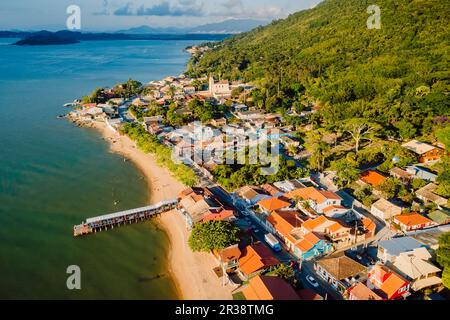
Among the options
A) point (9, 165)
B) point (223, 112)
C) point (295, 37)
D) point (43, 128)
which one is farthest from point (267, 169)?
point (295, 37)

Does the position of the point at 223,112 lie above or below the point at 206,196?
above

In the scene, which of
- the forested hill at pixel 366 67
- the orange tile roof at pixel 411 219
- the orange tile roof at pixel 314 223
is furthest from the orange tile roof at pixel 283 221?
the forested hill at pixel 366 67

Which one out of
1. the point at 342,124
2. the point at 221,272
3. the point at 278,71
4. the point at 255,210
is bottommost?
the point at 221,272

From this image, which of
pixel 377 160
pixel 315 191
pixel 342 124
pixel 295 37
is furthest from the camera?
pixel 295 37

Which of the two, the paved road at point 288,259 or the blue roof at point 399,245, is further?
the blue roof at point 399,245

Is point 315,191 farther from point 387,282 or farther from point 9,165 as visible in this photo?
point 9,165

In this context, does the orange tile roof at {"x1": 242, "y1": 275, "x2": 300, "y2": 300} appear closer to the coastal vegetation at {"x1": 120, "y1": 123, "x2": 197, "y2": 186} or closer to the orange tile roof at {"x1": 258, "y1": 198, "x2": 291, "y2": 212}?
the orange tile roof at {"x1": 258, "y1": 198, "x2": 291, "y2": 212}

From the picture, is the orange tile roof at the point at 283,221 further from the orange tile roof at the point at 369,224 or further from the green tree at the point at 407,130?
the green tree at the point at 407,130
